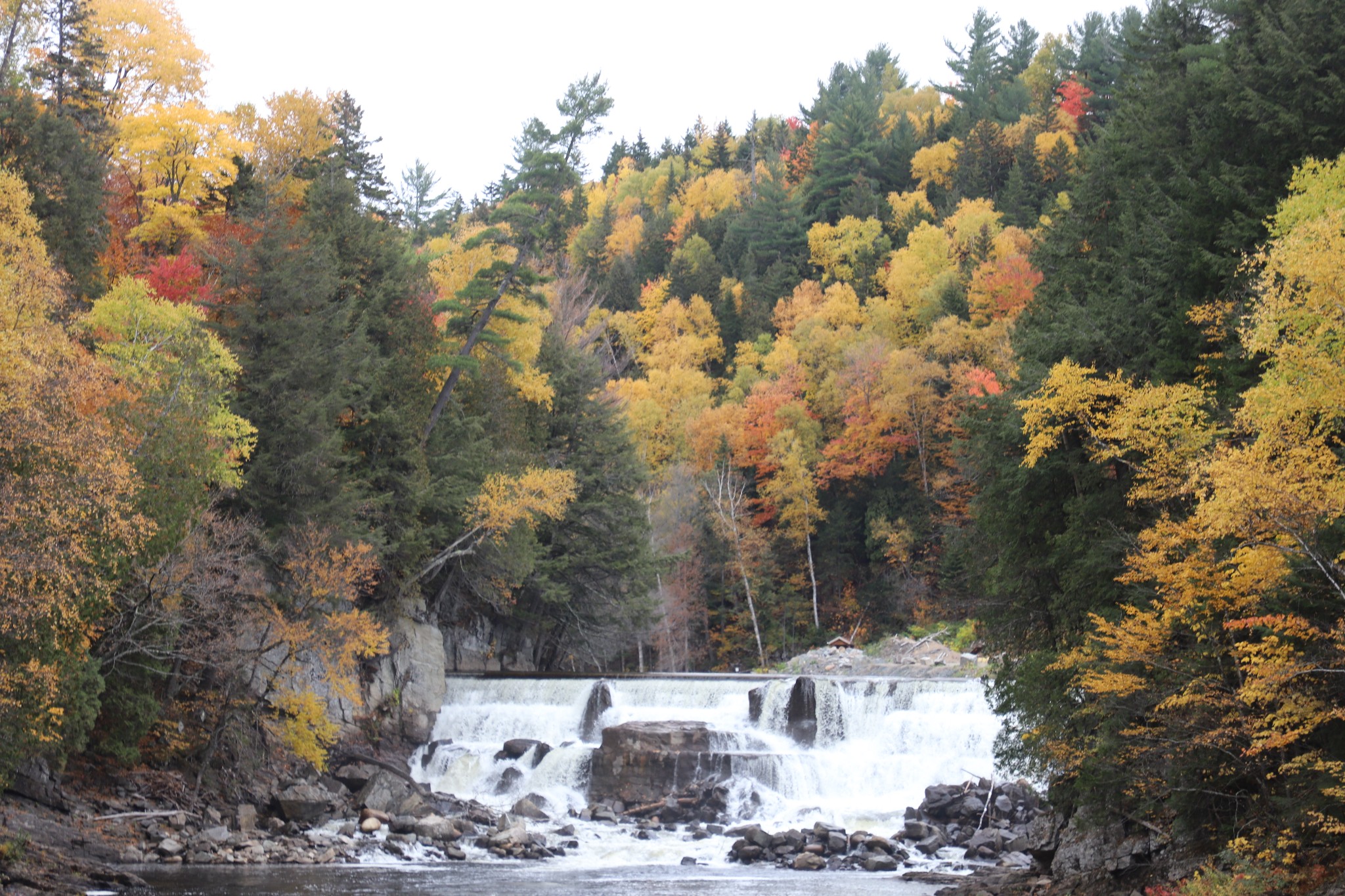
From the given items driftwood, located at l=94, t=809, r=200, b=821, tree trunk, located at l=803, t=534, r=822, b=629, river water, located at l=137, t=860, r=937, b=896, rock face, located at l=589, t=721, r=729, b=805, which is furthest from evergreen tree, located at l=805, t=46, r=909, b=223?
driftwood, located at l=94, t=809, r=200, b=821

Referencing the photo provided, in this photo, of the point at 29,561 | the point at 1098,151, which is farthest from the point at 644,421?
the point at 29,561

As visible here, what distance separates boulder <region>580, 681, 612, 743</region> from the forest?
5526mm

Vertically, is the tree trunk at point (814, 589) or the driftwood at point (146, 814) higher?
the tree trunk at point (814, 589)

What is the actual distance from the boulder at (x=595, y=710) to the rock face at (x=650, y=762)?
2353mm

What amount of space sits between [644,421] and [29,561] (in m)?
48.1

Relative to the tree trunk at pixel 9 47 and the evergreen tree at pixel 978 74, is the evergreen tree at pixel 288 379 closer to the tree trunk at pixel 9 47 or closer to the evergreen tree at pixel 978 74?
the tree trunk at pixel 9 47

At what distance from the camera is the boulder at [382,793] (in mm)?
25828

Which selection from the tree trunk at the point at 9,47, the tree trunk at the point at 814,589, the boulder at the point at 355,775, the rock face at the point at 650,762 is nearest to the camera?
the boulder at the point at 355,775

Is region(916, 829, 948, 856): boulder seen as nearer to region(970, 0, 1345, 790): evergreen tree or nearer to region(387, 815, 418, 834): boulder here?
region(970, 0, 1345, 790): evergreen tree

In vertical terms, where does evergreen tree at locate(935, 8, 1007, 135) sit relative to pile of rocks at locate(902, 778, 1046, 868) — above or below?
above

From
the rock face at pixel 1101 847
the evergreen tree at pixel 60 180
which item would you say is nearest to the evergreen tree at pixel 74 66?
the evergreen tree at pixel 60 180

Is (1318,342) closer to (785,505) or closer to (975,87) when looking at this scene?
(785,505)

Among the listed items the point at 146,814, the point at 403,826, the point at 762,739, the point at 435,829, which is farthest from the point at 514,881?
the point at 762,739

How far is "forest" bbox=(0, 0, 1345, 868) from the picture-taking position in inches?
589
